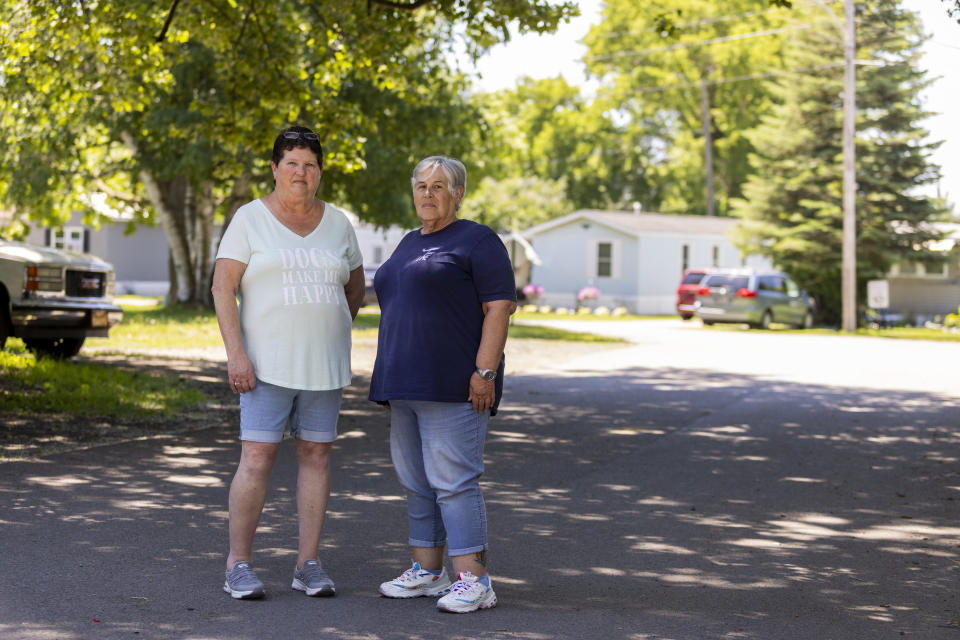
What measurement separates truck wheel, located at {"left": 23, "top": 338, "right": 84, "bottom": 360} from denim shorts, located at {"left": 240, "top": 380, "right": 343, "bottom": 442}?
409 inches

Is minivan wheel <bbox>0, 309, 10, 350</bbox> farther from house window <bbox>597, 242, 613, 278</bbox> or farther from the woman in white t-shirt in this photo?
house window <bbox>597, 242, 613, 278</bbox>

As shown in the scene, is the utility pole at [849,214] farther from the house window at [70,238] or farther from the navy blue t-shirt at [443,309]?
the navy blue t-shirt at [443,309]

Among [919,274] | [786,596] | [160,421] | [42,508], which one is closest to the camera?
[786,596]

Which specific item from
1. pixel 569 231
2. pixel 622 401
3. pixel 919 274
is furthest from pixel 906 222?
pixel 622 401

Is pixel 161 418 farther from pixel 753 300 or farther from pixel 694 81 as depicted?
pixel 694 81

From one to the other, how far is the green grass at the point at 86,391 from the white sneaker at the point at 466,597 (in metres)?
6.71

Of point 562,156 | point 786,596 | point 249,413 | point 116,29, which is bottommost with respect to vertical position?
point 786,596

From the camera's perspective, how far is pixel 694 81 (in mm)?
66750

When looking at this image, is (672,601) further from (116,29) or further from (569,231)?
(569,231)

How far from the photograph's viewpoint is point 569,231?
163ft

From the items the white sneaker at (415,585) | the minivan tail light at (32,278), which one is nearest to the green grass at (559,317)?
the minivan tail light at (32,278)

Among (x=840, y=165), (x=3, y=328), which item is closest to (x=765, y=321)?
(x=840, y=165)

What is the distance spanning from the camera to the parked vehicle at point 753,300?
117 ft

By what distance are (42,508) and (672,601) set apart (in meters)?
3.59
